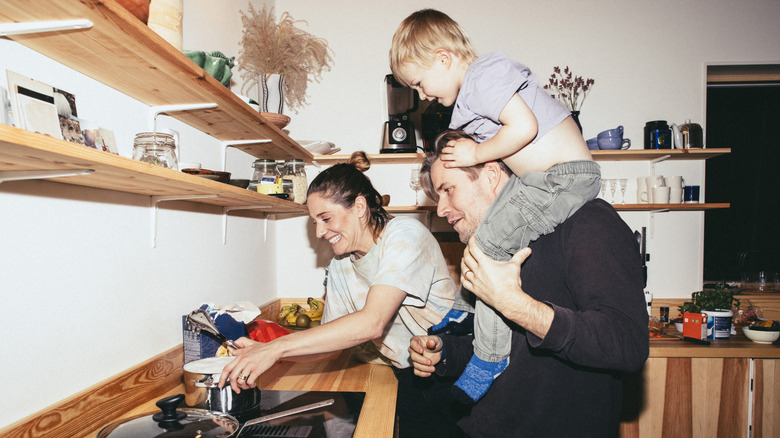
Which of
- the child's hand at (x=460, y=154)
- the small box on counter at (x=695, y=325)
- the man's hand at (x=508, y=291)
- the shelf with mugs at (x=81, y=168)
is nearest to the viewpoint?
the shelf with mugs at (x=81, y=168)

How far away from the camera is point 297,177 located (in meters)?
2.35

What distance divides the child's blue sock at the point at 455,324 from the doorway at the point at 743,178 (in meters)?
2.59

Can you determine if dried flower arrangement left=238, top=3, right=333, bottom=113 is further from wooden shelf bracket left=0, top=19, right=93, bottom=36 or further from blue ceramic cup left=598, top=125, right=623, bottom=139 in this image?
blue ceramic cup left=598, top=125, right=623, bottom=139

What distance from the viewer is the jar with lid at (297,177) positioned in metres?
2.32

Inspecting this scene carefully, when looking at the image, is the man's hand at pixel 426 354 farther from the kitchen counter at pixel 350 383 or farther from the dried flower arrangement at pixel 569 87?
the dried flower arrangement at pixel 569 87

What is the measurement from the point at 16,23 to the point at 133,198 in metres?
0.63

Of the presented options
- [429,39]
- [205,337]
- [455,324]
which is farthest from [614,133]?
[205,337]

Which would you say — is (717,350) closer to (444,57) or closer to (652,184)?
(652,184)

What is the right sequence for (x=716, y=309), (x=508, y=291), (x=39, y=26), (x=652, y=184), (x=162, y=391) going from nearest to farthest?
(x=39, y=26), (x=508, y=291), (x=162, y=391), (x=716, y=309), (x=652, y=184)

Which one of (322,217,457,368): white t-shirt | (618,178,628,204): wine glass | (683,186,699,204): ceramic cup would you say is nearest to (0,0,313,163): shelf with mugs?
(322,217,457,368): white t-shirt

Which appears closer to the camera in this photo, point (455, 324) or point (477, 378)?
point (477, 378)

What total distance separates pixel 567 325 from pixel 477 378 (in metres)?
0.42

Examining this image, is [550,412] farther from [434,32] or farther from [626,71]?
[626,71]

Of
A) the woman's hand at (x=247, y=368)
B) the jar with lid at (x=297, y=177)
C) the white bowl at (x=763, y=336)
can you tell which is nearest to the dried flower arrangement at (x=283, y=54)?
the jar with lid at (x=297, y=177)
